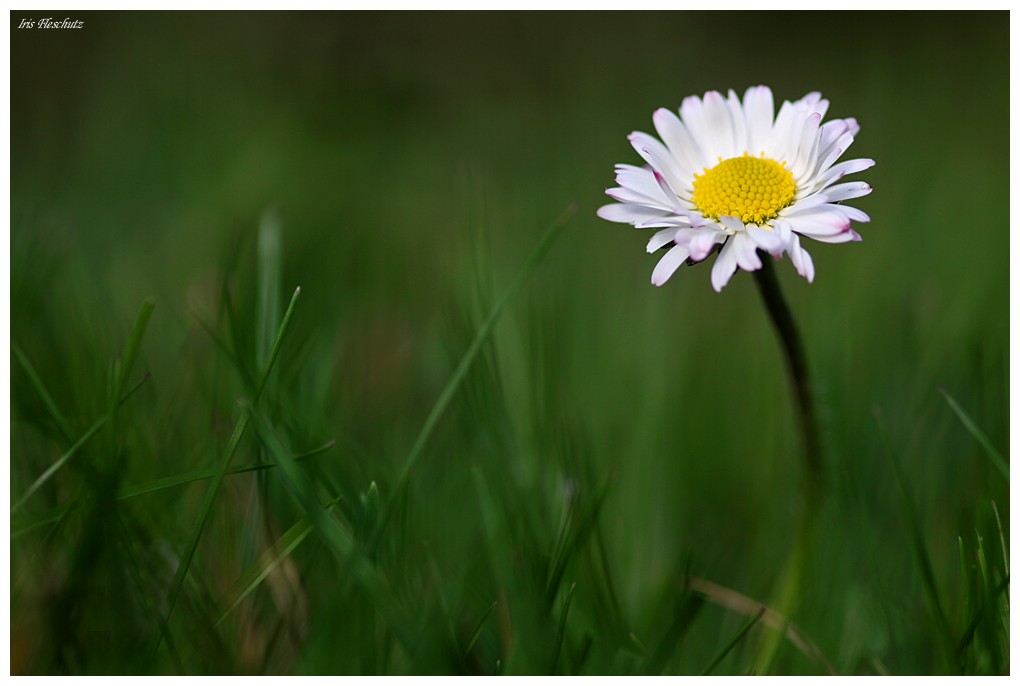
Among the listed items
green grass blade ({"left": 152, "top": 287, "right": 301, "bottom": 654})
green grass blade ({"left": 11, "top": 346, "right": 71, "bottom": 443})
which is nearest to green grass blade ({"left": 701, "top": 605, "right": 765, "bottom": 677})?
green grass blade ({"left": 152, "top": 287, "right": 301, "bottom": 654})

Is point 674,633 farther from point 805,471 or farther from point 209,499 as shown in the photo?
point 209,499

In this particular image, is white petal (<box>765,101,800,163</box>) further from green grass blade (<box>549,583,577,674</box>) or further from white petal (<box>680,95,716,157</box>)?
green grass blade (<box>549,583,577,674</box>)

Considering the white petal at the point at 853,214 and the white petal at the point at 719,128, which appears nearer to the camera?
the white petal at the point at 853,214

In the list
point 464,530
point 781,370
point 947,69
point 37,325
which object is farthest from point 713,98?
point 947,69

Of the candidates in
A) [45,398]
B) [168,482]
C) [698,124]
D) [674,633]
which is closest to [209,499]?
[168,482]

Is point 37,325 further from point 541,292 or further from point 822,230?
point 822,230

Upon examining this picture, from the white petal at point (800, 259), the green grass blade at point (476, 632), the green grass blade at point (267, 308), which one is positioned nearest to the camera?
the white petal at point (800, 259)

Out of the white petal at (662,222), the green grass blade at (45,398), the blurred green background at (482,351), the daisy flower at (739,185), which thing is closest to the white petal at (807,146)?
the daisy flower at (739,185)

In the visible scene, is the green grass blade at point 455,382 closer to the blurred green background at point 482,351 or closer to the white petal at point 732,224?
the blurred green background at point 482,351
